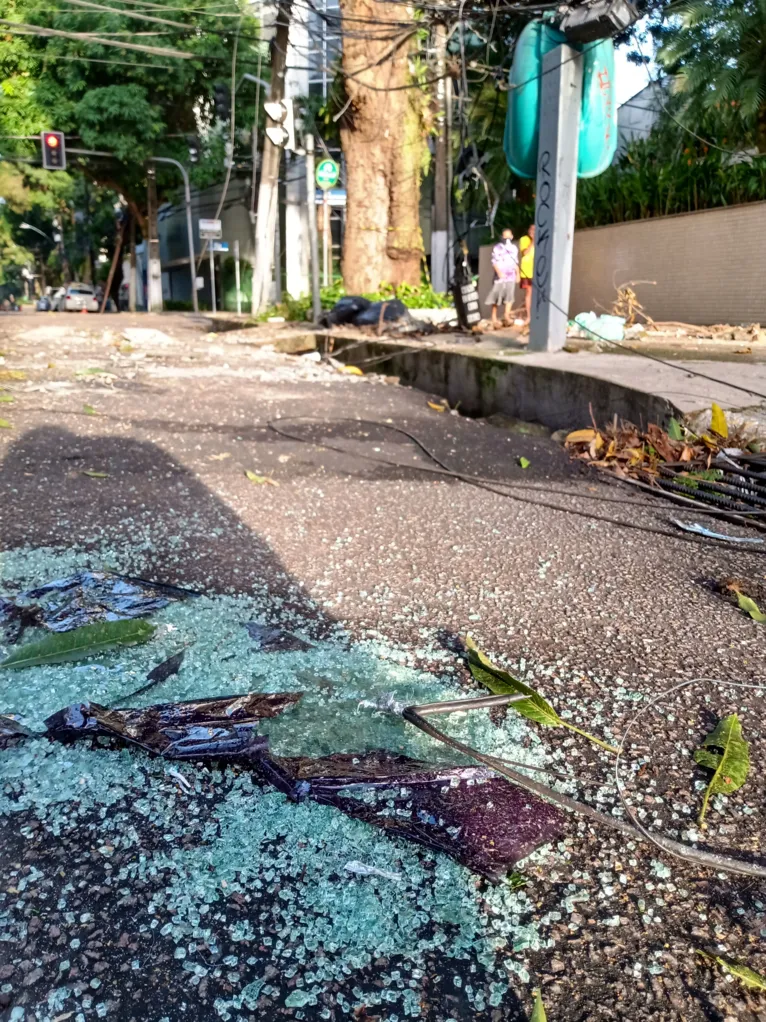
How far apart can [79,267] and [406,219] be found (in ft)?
142

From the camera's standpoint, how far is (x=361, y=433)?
211 inches

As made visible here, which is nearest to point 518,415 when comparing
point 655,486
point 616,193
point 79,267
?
point 655,486

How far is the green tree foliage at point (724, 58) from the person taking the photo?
11.7 meters

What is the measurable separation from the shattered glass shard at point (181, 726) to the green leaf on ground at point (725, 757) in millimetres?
946

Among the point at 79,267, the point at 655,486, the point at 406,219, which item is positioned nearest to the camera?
the point at 655,486

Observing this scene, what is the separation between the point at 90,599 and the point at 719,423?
11.0 ft

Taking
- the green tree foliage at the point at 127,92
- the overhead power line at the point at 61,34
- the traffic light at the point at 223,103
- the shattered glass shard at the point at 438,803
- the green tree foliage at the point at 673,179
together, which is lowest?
the shattered glass shard at the point at 438,803

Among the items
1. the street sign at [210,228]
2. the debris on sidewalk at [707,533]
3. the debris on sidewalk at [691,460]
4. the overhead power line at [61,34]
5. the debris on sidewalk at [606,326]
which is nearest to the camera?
the debris on sidewalk at [707,533]

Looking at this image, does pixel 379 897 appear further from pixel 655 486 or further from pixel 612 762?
pixel 655 486

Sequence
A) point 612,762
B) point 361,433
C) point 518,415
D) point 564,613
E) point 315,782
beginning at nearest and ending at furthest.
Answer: point 315,782 → point 612,762 → point 564,613 → point 361,433 → point 518,415

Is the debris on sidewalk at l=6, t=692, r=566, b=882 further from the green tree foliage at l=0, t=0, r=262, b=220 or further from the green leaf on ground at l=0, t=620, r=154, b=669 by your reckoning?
the green tree foliage at l=0, t=0, r=262, b=220

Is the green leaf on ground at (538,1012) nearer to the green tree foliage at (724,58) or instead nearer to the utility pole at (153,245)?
the green tree foliage at (724,58)

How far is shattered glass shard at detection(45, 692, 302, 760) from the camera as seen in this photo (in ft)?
5.58

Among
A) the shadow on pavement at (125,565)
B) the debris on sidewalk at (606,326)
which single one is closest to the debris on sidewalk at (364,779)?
the shadow on pavement at (125,565)
